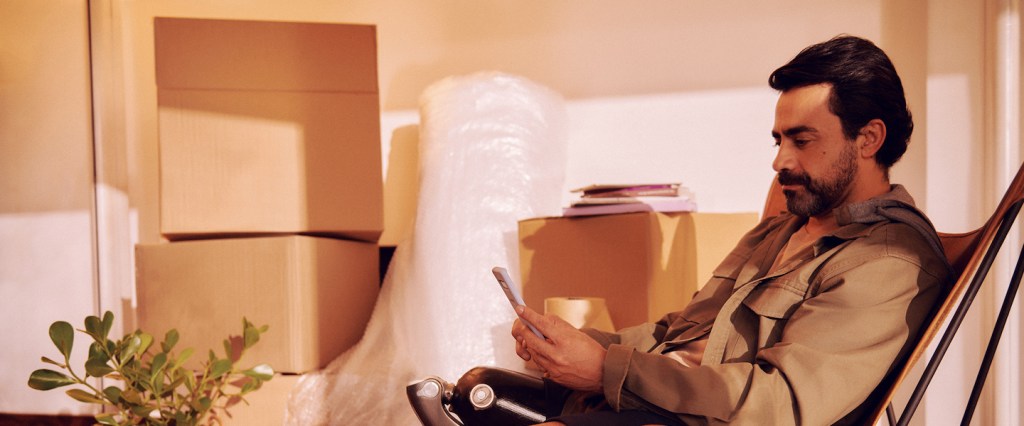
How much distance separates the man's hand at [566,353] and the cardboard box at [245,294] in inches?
40.2

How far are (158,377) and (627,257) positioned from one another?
1.18 meters

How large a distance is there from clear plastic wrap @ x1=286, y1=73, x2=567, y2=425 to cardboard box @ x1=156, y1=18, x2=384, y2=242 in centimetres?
20

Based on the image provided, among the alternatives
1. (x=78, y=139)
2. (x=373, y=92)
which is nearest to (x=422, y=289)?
(x=373, y=92)

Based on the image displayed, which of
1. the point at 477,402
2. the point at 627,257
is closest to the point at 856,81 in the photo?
the point at 477,402

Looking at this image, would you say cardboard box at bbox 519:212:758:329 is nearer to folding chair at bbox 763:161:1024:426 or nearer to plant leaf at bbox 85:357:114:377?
folding chair at bbox 763:161:1024:426

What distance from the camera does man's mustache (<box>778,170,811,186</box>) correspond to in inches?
51.3

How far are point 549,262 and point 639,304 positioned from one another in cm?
28

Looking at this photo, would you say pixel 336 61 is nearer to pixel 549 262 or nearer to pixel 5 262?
pixel 549 262

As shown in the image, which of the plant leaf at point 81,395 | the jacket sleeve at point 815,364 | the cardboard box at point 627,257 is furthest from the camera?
the cardboard box at point 627,257

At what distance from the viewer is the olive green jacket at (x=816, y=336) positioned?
105cm

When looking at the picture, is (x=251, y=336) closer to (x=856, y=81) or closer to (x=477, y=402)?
(x=477, y=402)

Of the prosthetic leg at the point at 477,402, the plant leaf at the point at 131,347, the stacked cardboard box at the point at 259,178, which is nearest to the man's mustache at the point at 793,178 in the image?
the prosthetic leg at the point at 477,402

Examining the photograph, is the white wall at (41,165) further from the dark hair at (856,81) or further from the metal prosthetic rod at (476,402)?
the dark hair at (856,81)

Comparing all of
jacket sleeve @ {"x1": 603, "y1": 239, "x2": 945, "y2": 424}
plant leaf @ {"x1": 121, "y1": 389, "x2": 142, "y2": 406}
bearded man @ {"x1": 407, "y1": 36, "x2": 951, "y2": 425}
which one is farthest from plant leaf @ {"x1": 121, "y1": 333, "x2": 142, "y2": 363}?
jacket sleeve @ {"x1": 603, "y1": 239, "x2": 945, "y2": 424}
